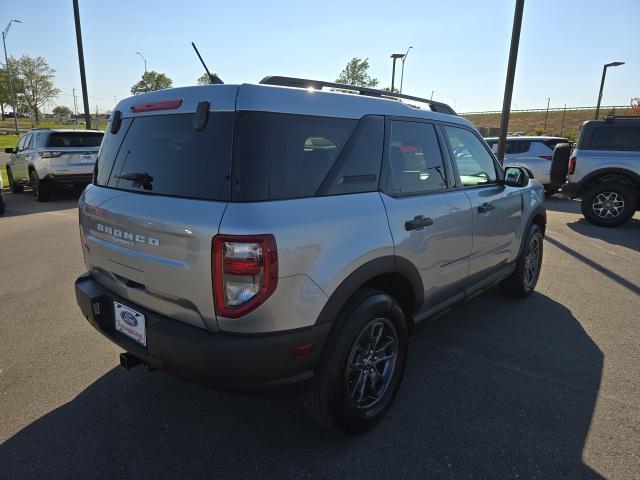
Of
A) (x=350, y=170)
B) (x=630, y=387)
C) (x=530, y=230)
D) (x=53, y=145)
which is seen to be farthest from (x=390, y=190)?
(x=53, y=145)

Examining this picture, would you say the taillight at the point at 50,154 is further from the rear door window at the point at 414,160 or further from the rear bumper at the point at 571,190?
the rear bumper at the point at 571,190

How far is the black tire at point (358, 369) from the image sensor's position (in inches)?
87.2

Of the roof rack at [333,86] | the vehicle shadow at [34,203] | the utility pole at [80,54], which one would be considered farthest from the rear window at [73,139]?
the roof rack at [333,86]

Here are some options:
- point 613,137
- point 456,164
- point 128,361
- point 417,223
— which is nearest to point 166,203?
point 128,361

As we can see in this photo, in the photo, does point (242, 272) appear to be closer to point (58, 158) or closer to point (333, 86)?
point (333, 86)

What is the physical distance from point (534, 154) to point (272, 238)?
12.2 m

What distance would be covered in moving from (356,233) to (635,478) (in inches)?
73.7

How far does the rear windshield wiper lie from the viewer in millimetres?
2310

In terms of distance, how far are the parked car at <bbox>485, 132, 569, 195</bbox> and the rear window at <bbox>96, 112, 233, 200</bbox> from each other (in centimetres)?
1137

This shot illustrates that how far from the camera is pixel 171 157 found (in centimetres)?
224

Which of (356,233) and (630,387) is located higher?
(356,233)

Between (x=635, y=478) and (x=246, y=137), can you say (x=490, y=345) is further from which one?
(x=246, y=137)

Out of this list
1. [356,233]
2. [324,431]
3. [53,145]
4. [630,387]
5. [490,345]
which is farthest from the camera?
[53,145]

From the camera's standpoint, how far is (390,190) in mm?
2576
